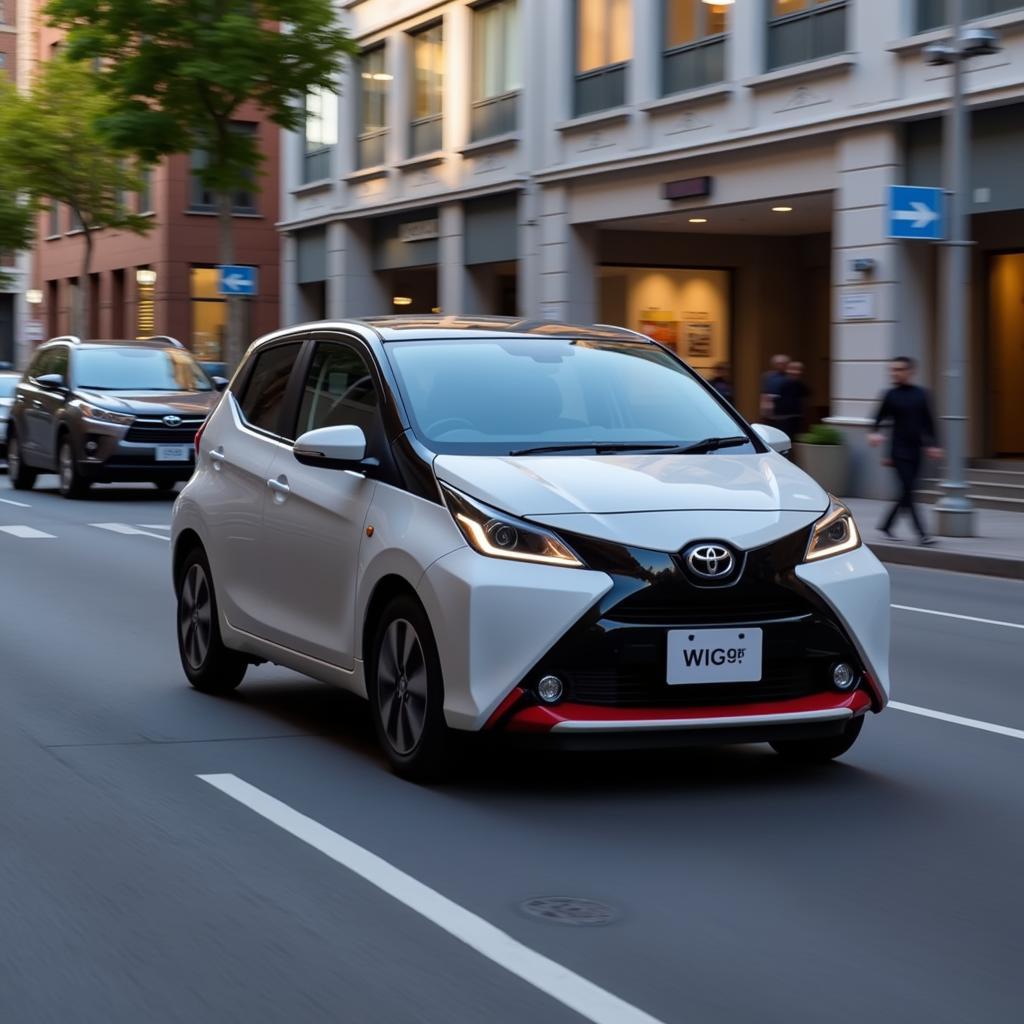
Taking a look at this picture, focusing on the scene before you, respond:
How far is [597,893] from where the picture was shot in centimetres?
516

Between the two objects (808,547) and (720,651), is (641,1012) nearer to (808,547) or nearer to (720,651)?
(720,651)

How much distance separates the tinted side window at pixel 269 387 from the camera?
810 cm

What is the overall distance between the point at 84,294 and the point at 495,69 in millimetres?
17652

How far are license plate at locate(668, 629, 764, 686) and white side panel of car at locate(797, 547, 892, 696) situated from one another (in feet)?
1.04

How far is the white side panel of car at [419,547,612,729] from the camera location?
6.05m

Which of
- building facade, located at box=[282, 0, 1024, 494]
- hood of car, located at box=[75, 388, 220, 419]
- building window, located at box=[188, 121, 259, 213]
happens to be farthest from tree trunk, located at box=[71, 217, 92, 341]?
hood of car, located at box=[75, 388, 220, 419]

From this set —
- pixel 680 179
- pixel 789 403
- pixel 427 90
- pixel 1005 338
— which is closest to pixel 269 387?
pixel 789 403

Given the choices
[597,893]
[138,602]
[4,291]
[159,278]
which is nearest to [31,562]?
[138,602]

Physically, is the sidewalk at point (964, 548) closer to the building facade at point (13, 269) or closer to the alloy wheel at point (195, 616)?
the alloy wheel at point (195, 616)

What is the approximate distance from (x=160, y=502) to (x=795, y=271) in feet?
46.9

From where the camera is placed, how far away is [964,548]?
17.1 m

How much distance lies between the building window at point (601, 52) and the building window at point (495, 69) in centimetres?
178

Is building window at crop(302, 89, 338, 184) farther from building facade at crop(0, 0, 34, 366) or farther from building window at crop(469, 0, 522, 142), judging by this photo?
building facade at crop(0, 0, 34, 366)

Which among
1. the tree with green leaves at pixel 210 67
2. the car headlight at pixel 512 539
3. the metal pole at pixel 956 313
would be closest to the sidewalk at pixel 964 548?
the metal pole at pixel 956 313
